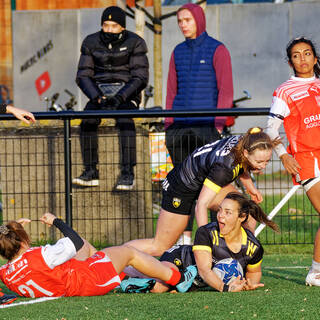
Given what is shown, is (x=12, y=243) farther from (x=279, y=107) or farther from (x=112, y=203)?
(x=112, y=203)

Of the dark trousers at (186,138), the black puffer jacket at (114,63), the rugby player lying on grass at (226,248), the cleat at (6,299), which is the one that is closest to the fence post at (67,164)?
the black puffer jacket at (114,63)

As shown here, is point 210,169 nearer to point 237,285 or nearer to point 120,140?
point 237,285

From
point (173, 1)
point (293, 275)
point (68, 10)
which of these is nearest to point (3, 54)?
point (68, 10)

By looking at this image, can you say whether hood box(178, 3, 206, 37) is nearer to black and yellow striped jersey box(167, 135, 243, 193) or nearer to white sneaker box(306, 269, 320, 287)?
black and yellow striped jersey box(167, 135, 243, 193)

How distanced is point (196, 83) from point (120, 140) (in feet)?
3.47

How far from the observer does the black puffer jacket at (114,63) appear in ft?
28.8

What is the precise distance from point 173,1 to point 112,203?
13439mm

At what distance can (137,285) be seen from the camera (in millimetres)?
6434

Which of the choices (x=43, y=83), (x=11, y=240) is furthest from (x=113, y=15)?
(x=43, y=83)

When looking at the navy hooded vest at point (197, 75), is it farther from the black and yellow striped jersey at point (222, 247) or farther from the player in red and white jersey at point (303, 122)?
the black and yellow striped jersey at point (222, 247)

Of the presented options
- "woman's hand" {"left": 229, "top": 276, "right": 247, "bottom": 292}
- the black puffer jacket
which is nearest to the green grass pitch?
"woman's hand" {"left": 229, "top": 276, "right": 247, "bottom": 292}

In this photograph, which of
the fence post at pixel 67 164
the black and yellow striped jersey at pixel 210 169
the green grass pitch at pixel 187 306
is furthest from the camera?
the fence post at pixel 67 164

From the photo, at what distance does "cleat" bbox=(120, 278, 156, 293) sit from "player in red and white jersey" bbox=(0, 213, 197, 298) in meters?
0.15

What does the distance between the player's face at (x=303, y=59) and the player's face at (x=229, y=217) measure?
1.23m
